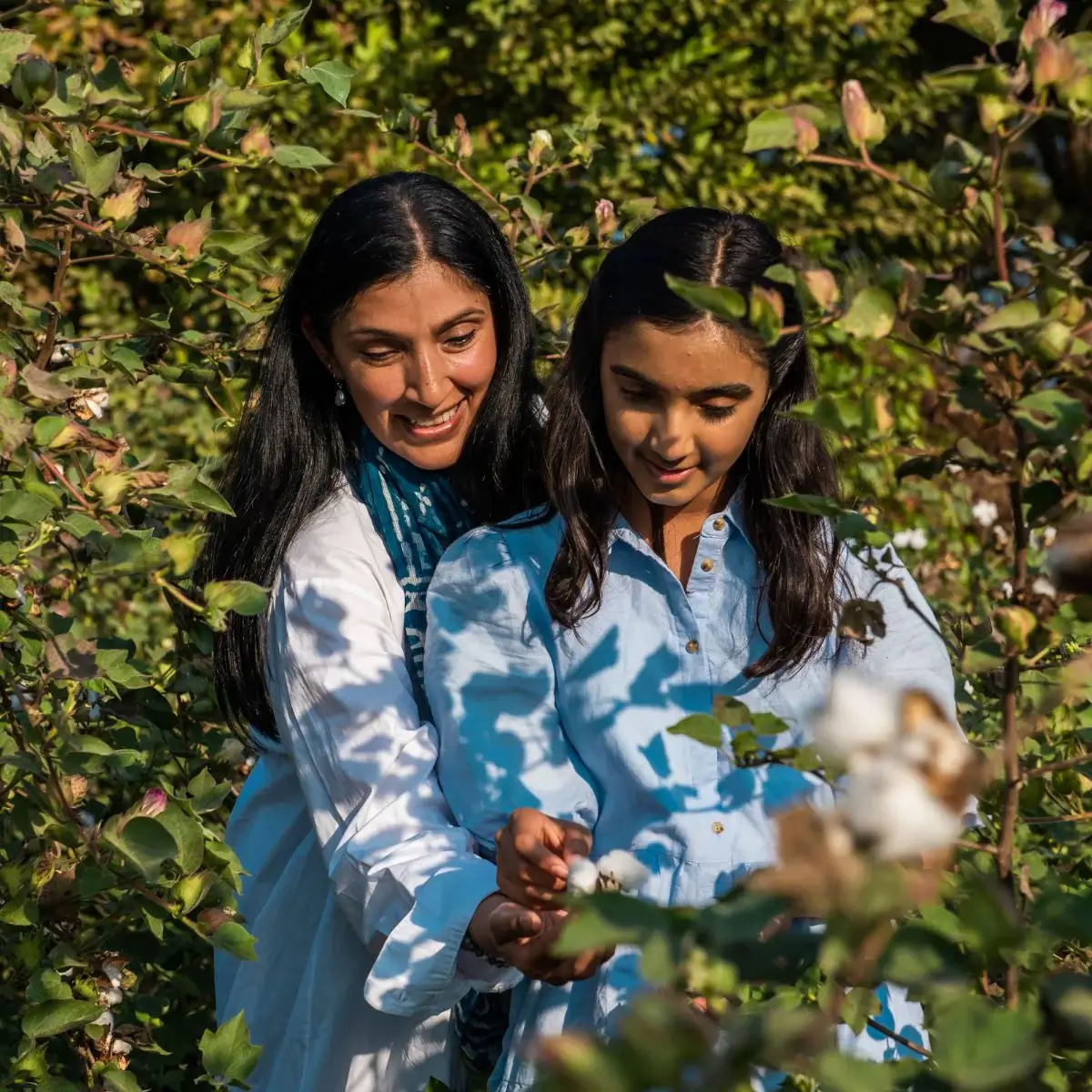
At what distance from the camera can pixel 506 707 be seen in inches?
66.9

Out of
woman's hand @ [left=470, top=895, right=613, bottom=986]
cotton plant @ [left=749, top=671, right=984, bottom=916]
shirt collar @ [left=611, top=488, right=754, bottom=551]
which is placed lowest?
woman's hand @ [left=470, top=895, right=613, bottom=986]

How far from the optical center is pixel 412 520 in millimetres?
1980

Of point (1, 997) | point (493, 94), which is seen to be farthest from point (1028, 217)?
point (1, 997)

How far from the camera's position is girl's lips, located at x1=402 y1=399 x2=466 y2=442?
6.48 feet

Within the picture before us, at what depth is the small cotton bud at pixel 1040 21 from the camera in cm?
105

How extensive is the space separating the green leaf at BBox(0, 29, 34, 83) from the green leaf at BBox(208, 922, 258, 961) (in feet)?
2.82

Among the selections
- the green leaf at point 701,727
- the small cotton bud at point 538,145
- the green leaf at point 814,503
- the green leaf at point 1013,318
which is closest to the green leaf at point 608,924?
the green leaf at point 701,727

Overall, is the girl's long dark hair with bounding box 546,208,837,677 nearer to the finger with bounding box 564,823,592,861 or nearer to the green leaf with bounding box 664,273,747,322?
the finger with bounding box 564,823,592,861

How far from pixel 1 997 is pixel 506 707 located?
0.75 metres

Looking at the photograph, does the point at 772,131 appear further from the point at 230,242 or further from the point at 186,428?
the point at 186,428

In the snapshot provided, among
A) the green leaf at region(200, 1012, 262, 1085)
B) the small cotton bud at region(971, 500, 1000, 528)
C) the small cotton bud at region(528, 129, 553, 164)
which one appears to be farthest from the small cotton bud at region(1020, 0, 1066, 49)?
the small cotton bud at region(971, 500, 1000, 528)

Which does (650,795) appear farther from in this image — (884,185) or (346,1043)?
(884,185)

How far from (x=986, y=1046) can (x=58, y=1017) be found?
3.33 feet

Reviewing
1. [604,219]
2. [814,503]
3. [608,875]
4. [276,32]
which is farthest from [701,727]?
[604,219]
